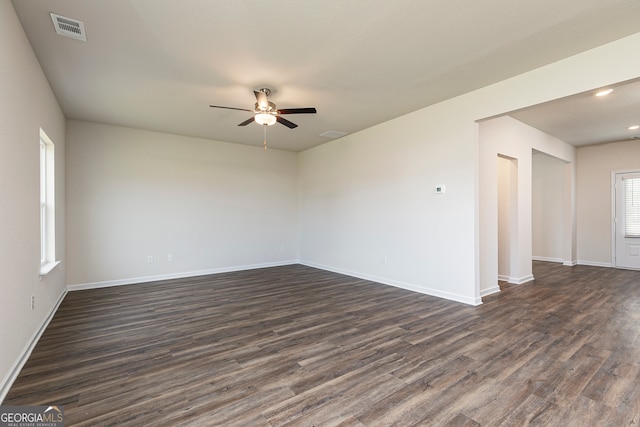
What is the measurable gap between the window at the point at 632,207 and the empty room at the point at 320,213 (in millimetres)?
45

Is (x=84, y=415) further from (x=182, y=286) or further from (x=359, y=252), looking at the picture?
(x=359, y=252)

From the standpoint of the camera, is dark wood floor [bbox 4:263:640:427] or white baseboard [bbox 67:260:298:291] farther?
white baseboard [bbox 67:260:298:291]

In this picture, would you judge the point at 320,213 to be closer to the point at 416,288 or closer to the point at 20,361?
the point at 416,288

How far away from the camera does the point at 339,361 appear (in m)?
2.53

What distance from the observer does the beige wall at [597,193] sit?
6.66 metres

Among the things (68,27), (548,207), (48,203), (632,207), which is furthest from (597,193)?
(48,203)

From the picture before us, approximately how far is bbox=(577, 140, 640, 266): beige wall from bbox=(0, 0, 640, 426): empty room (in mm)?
46

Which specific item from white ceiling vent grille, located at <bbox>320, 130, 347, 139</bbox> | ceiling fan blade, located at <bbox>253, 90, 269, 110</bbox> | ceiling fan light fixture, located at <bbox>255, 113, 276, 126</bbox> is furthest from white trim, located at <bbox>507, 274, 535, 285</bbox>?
ceiling fan blade, located at <bbox>253, 90, 269, 110</bbox>

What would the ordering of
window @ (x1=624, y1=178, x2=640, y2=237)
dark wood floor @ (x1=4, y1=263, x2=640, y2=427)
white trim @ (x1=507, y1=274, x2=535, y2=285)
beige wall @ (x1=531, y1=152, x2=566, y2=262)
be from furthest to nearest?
beige wall @ (x1=531, y1=152, x2=566, y2=262) → window @ (x1=624, y1=178, x2=640, y2=237) → white trim @ (x1=507, y1=274, x2=535, y2=285) → dark wood floor @ (x1=4, y1=263, x2=640, y2=427)

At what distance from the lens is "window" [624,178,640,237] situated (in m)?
6.45

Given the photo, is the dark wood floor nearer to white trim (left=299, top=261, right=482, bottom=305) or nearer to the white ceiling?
white trim (left=299, top=261, right=482, bottom=305)

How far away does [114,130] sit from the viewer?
5285 mm

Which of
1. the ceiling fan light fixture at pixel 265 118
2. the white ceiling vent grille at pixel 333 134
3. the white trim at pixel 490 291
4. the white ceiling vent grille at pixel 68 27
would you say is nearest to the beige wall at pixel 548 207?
the white trim at pixel 490 291

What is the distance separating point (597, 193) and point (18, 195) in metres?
10.2
